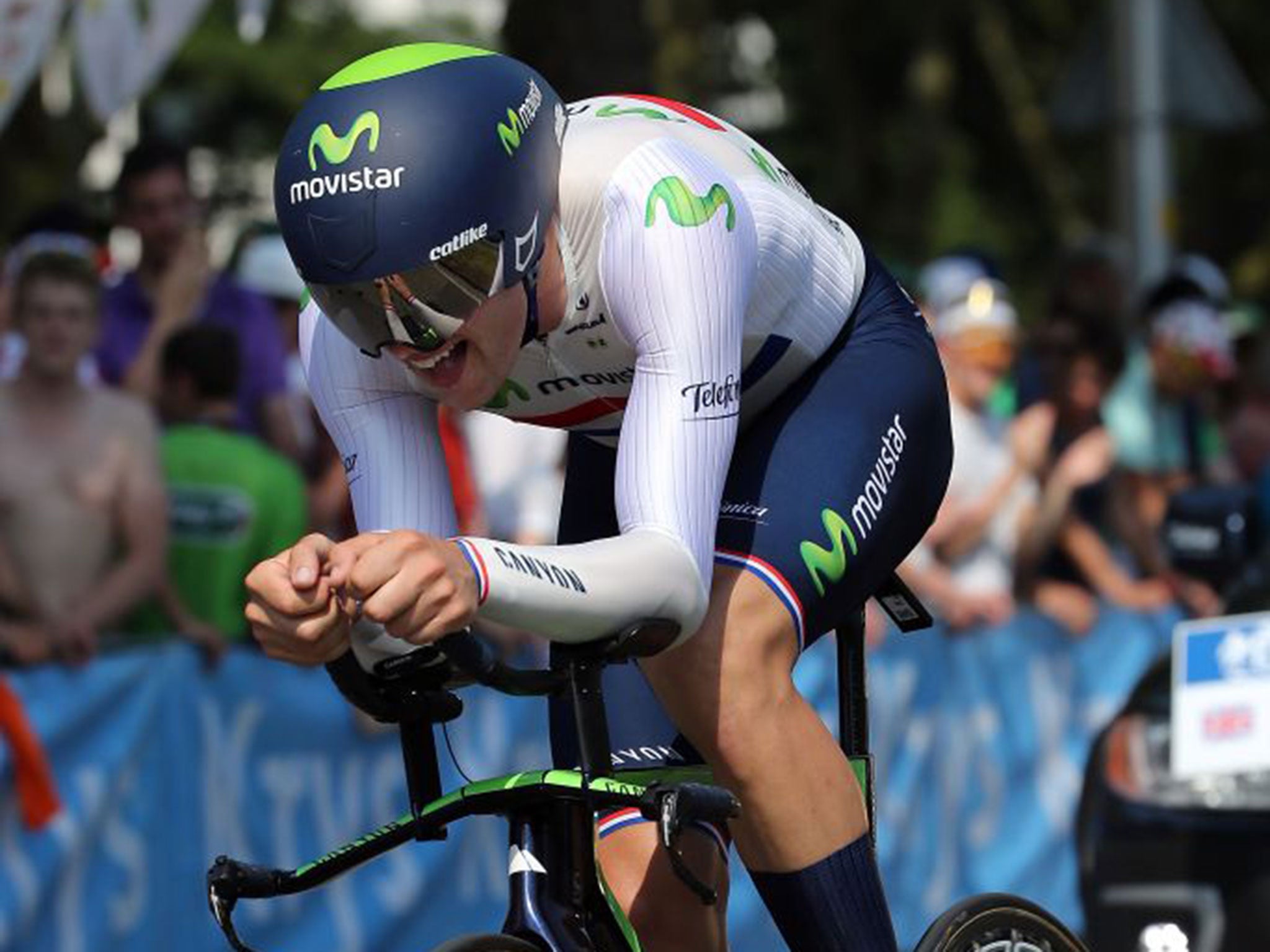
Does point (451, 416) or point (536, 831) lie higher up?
point (451, 416)

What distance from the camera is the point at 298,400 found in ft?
31.1

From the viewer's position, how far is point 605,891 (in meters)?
4.10

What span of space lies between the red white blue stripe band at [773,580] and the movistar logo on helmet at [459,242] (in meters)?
0.74

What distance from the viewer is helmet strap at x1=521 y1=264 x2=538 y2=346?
4.09m

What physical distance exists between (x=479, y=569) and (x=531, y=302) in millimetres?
584

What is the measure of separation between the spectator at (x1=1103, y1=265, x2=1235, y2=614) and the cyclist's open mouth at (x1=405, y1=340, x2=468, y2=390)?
712 centimetres

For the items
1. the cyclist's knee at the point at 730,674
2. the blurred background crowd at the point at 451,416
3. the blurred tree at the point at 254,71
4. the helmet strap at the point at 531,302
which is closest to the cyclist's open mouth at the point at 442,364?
the helmet strap at the point at 531,302

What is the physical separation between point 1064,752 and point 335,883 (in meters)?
3.39

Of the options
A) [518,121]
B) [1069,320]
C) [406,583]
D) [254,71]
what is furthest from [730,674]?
[254,71]

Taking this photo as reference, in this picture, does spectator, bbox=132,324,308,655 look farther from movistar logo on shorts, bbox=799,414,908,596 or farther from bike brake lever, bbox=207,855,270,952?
bike brake lever, bbox=207,855,270,952

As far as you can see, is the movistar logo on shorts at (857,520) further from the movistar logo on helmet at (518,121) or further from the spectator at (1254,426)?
the spectator at (1254,426)

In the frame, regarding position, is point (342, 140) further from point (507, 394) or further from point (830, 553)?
point (830, 553)

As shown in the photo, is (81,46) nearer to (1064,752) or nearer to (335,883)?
(335,883)

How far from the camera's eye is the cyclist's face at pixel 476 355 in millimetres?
4004
